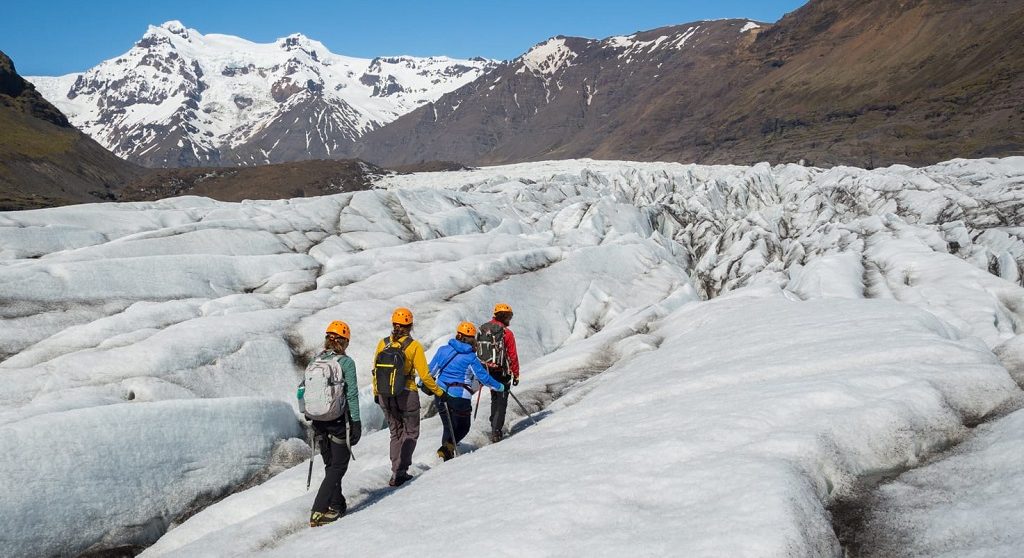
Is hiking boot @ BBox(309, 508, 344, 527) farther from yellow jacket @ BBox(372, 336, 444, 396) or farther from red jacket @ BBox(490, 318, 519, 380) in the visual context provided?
red jacket @ BBox(490, 318, 519, 380)

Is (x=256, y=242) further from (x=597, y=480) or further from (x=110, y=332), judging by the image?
(x=597, y=480)

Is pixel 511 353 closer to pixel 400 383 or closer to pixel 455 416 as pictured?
pixel 455 416

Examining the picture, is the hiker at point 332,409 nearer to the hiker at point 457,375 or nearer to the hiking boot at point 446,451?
the hiker at point 457,375

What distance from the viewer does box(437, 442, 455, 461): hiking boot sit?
13531mm

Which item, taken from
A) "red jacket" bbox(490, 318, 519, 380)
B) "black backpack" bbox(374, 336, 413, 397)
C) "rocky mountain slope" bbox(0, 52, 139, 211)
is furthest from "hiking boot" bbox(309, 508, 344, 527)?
"rocky mountain slope" bbox(0, 52, 139, 211)

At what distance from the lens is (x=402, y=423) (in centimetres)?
1205

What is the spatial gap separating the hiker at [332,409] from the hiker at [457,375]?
9.47 ft

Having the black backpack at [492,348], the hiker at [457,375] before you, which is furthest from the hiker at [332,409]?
the black backpack at [492,348]

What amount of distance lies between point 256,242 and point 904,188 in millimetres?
73997

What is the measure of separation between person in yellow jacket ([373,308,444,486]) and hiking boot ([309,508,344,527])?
1.81 meters

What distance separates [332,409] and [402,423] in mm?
2068

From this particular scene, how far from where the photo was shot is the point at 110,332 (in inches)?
904

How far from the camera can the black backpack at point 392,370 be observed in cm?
1159

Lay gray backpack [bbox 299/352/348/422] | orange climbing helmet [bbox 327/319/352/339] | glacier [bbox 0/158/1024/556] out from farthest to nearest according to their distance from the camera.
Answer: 1. orange climbing helmet [bbox 327/319/352/339]
2. gray backpack [bbox 299/352/348/422]
3. glacier [bbox 0/158/1024/556]
